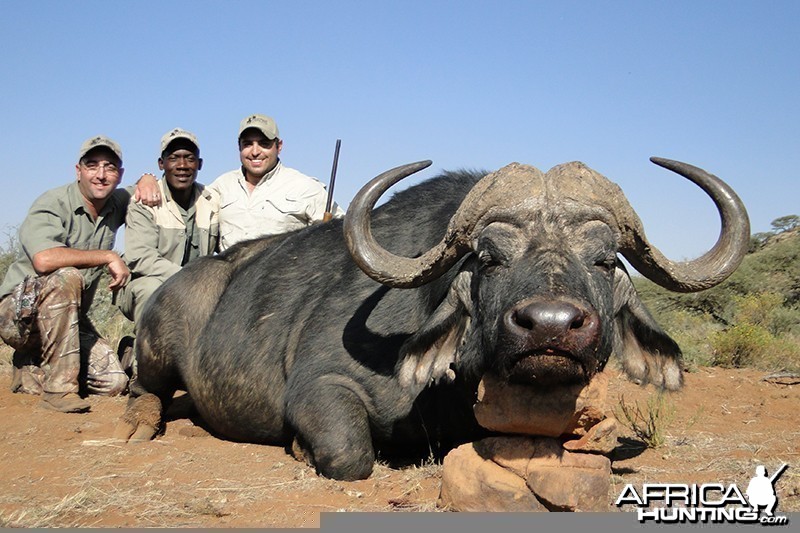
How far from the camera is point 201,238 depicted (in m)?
8.77

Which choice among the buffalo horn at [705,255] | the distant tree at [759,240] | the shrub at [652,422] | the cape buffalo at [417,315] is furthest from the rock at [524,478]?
the distant tree at [759,240]

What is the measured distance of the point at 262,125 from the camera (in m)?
8.94

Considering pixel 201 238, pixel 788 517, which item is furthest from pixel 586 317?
pixel 201 238

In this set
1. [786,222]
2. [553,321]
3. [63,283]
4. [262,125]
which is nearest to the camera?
[553,321]

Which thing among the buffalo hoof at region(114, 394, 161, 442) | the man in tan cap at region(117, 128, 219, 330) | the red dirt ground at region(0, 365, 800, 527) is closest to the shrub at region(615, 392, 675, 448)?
the red dirt ground at region(0, 365, 800, 527)

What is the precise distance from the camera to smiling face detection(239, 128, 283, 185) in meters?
9.02

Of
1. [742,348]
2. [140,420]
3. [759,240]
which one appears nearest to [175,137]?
[140,420]

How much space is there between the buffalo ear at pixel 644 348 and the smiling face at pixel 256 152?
532cm

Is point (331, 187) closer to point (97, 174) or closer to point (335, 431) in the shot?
point (97, 174)

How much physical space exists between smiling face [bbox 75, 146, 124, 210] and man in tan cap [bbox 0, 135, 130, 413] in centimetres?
1

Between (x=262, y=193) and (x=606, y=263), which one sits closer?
(x=606, y=263)

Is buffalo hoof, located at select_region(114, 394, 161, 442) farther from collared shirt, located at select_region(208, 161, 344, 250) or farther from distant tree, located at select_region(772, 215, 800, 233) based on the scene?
distant tree, located at select_region(772, 215, 800, 233)

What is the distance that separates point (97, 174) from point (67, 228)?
2.12ft

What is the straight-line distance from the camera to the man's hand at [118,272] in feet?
25.4
